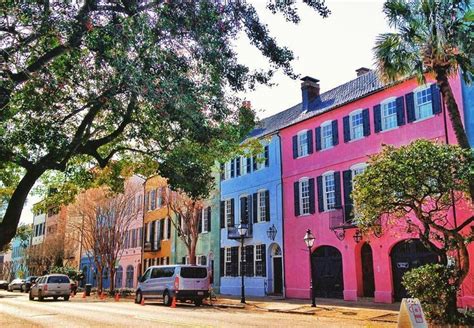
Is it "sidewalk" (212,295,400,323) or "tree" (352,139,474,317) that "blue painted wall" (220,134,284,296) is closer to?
"sidewalk" (212,295,400,323)

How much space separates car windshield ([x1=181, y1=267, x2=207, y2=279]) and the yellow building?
15049mm

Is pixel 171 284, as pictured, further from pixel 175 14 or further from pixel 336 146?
pixel 175 14

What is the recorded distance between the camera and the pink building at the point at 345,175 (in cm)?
2097

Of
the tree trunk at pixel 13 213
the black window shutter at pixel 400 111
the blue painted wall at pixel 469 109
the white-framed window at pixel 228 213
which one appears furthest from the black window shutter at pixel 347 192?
the tree trunk at pixel 13 213

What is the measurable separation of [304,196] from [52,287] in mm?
15837

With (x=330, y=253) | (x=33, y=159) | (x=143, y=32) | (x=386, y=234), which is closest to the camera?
(x=143, y=32)

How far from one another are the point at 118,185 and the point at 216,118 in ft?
22.5

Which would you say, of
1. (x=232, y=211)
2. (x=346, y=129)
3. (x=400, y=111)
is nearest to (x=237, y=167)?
(x=232, y=211)

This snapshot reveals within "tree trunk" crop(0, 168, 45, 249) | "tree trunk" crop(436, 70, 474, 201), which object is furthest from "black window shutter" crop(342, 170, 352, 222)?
"tree trunk" crop(0, 168, 45, 249)

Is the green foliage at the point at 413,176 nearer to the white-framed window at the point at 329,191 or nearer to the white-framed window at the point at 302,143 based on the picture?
the white-framed window at the point at 329,191

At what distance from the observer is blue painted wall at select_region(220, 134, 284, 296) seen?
28297 mm

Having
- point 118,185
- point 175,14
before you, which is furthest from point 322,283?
point 175,14

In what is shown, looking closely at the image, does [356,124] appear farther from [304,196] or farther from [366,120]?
[304,196]

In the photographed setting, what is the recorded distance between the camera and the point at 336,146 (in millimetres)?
24922
